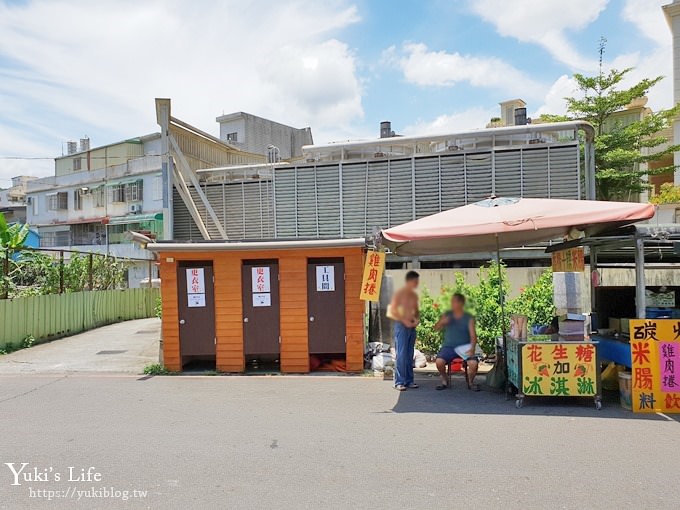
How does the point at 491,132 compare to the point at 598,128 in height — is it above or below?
below

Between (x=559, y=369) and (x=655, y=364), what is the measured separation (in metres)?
1.19

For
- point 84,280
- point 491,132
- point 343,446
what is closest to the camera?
point 343,446

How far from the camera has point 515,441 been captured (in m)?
5.48

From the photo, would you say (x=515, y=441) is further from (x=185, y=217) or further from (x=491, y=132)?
(x=185, y=217)

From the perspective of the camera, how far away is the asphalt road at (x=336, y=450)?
13.7ft

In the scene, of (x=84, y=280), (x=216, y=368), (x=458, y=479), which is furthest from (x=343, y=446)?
(x=84, y=280)

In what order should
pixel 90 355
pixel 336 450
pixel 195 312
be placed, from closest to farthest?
pixel 336 450, pixel 195 312, pixel 90 355

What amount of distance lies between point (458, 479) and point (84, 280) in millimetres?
15182

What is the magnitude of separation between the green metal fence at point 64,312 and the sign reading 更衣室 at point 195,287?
5.46m

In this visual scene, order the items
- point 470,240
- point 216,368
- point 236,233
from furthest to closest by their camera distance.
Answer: point 236,233
point 216,368
point 470,240

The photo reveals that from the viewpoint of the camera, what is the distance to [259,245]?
927 centimetres

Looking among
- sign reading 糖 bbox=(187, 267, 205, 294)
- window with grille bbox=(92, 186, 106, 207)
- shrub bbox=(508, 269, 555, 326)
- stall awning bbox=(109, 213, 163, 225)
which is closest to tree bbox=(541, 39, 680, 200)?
shrub bbox=(508, 269, 555, 326)

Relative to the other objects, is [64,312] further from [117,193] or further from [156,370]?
[117,193]

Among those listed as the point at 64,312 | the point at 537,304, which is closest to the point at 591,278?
the point at 537,304
